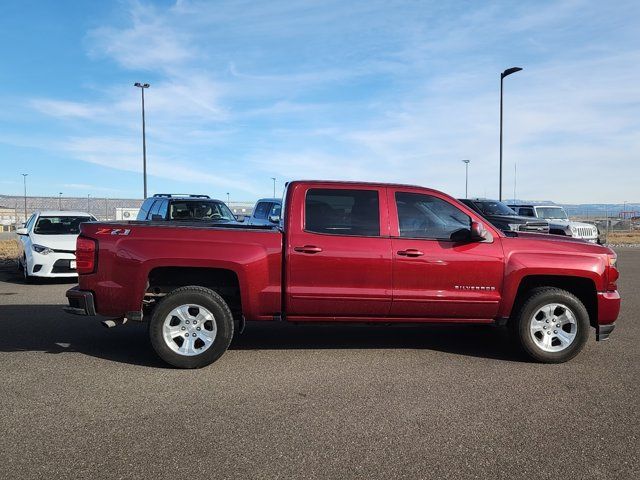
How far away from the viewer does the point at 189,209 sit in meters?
13.5

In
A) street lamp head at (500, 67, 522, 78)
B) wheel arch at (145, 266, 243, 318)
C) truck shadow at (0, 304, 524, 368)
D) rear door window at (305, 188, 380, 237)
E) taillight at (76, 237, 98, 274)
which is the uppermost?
street lamp head at (500, 67, 522, 78)

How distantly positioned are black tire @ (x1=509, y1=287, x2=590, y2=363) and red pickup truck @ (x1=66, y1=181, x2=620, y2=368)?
11 millimetres

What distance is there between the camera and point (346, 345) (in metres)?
6.55

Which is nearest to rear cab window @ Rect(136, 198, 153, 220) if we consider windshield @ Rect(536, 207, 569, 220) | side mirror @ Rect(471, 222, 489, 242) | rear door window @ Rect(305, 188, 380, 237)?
rear door window @ Rect(305, 188, 380, 237)

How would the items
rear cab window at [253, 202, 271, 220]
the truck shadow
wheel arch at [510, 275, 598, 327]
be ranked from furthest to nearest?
rear cab window at [253, 202, 271, 220] → the truck shadow → wheel arch at [510, 275, 598, 327]

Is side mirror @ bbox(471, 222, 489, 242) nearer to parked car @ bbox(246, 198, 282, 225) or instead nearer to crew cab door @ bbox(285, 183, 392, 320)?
crew cab door @ bbox(285, 183, 392, 320)

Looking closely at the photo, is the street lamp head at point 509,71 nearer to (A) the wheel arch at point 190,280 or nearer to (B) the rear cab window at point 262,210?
(B) the rear cab window at point 262,210

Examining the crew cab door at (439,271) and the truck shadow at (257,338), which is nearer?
the crew cab door at (439,271)

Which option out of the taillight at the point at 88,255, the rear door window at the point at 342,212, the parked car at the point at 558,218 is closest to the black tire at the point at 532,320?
the rear door window at the point at 342,212

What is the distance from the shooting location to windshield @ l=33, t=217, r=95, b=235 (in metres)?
12.3

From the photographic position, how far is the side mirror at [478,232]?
18.6 feet

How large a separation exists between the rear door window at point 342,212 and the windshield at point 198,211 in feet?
24.9

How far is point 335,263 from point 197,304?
56.6 inches

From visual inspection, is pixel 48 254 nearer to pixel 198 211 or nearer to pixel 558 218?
pixel 198 211
